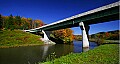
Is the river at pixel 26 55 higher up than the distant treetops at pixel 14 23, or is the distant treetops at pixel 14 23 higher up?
the distant treetops at pixel 14 23

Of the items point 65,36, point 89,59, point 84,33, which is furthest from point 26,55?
point 65,36

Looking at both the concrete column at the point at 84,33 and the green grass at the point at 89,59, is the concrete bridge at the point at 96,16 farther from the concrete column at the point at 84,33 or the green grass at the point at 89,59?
the green grass at the point at 89,59

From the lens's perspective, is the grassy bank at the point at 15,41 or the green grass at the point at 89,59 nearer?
the green grass at the point at 89,59

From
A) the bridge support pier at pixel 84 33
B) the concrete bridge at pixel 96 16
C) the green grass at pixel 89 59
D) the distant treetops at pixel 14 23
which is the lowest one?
the green grass at pixel 89 59

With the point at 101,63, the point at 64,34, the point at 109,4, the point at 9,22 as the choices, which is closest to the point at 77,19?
the point at 109,4

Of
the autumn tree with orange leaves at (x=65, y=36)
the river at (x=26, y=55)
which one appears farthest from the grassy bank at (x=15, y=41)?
the autumn tree with orange leaves at (x=65, y=36)

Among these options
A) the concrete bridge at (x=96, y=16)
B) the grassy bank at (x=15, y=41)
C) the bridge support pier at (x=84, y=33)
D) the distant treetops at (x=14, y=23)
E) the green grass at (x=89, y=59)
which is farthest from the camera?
the distant treetops at (x=14, y=23)

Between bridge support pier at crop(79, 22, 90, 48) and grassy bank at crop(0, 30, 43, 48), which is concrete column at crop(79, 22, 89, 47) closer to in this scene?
bridge support pier at crop(79, 22, 90, 48)

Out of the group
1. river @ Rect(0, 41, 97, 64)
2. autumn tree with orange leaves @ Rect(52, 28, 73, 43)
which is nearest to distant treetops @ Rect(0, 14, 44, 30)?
autumn tree with orange leaves @ Rect(52, 28, 73, 43)

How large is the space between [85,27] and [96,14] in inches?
270

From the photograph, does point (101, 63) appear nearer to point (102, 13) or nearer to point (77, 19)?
point (102, 13)

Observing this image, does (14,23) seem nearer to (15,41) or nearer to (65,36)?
(65,36)

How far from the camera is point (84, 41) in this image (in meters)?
35.9

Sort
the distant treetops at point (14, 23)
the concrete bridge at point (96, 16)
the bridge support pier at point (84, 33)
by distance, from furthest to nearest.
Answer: the distant treetops at point (14, 23) < the bridge support pier at point (84, 33) < the concrete bridge at point (96, 16)
